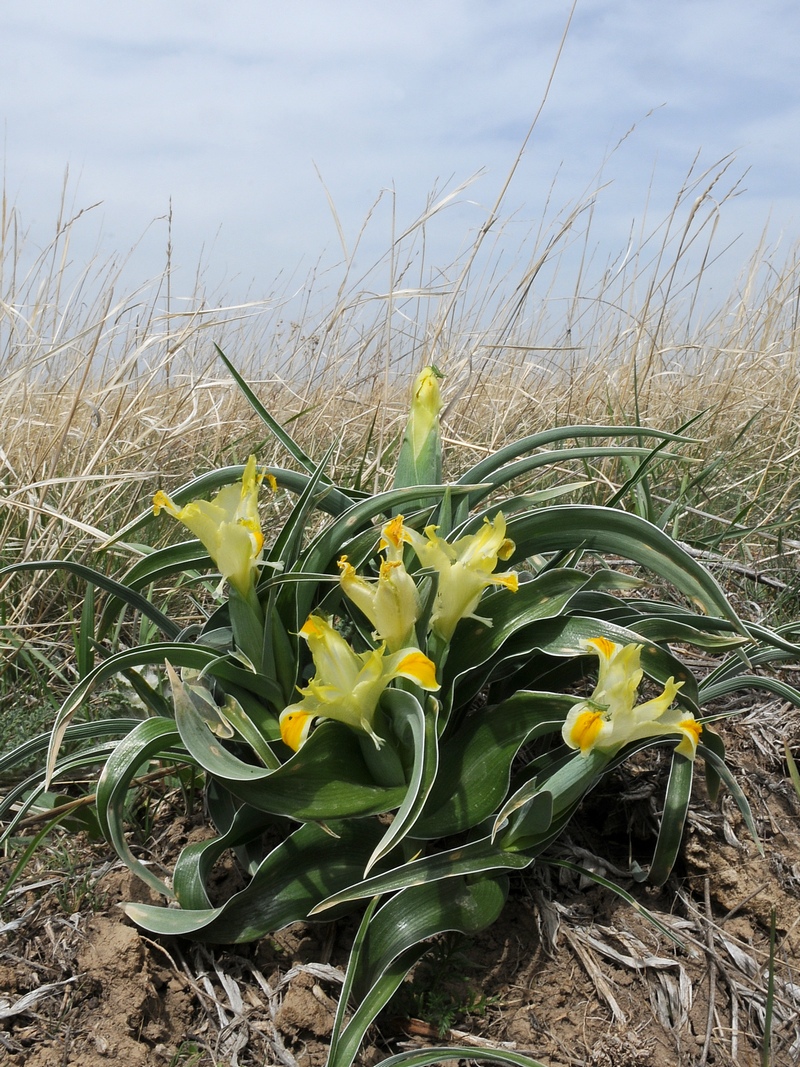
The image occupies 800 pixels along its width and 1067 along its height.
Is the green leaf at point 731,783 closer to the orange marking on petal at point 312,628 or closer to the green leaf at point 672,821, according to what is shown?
the green leaf at point 672,821

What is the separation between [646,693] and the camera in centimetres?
167

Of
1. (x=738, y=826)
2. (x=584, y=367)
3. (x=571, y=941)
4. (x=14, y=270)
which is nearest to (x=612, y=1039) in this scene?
(x=571, y=941)

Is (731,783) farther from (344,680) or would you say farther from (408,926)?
(344,680)

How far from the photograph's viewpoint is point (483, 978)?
1.23 meters

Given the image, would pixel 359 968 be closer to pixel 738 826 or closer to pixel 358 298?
pixel 738 826

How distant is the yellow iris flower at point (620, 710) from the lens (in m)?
1.07

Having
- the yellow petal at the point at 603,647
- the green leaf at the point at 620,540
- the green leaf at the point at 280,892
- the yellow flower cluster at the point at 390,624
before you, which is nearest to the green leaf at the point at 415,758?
the yellow flower cluster at the point at 390,624

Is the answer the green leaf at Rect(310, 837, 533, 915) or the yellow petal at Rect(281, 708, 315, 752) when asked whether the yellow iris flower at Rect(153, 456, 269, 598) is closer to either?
the yellow petal at Rect(281, 708, 315, 752)

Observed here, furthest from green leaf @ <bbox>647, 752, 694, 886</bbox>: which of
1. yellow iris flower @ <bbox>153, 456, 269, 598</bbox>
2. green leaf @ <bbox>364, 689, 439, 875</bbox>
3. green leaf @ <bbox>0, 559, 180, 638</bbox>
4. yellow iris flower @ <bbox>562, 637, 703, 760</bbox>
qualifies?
green leaf @ <bbox>0, 559, 180, 638</bbox>

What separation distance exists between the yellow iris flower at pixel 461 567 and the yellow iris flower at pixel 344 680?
0.36 feet

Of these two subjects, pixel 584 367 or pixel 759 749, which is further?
pixel 584 367

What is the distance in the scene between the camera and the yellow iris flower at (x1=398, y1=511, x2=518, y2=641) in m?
1.13

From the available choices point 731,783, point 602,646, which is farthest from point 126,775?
point 731,783

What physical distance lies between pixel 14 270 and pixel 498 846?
226cm
